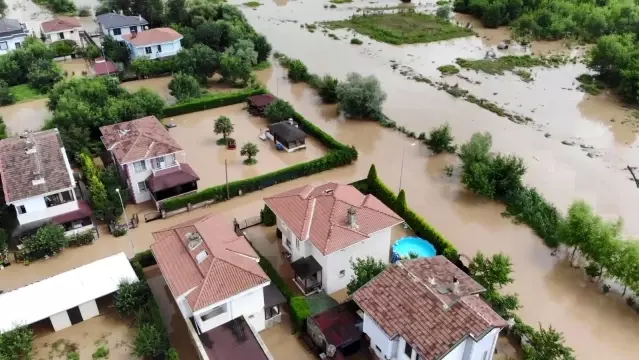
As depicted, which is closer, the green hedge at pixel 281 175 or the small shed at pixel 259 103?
the green hedge at pixel 281 175

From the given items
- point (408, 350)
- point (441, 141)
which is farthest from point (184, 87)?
point (408, 350)

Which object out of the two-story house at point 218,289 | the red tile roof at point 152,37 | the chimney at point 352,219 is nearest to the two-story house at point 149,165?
the two-story house at point 218,289

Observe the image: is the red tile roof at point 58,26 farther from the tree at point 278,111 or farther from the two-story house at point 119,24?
the tree at point 278,111

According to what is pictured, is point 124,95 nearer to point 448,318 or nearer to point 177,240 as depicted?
point 177,240

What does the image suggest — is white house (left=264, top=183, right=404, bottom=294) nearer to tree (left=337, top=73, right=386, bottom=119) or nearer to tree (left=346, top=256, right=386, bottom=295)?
tree (left=346, top=256, right=386, bottom=295)

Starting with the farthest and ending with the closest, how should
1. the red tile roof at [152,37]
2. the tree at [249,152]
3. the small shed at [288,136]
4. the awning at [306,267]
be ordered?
the red tile roof at [152,37], the small shed at [288,136], the tree at [249,152], the awning at [306,267]

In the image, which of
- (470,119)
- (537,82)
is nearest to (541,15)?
(537,82)
